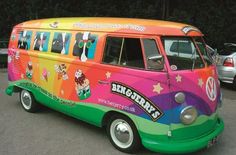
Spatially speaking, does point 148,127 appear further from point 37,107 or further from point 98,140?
point 37,107

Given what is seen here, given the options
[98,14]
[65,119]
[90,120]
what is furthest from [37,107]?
[98,14]

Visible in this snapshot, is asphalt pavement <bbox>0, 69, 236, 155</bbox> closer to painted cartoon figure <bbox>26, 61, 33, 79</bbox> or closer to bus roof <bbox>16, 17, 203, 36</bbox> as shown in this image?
painted cartoon figure <bbox>26, 61, 33, 79</bbox>

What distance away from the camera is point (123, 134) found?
18.4 ft

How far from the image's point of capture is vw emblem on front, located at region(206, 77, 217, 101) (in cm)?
535

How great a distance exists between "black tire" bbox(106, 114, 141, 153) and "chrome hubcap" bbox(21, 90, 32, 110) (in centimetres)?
265

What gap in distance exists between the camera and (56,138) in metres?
6.26

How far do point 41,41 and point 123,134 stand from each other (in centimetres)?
279

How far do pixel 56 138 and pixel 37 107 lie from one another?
5.74 feet

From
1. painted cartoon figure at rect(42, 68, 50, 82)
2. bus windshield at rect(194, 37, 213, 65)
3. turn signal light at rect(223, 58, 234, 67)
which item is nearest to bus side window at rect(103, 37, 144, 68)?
bus windshield at rect(194, 37, 213, 65)

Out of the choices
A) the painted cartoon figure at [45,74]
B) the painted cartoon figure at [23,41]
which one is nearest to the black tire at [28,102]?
the painted cartoon figure at [45,74]

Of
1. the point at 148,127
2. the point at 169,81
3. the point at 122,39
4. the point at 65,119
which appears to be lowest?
the point at 65,119

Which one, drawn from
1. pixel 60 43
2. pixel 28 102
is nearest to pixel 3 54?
pixel 28 102

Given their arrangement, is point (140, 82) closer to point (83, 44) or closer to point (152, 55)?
point (152, 55)

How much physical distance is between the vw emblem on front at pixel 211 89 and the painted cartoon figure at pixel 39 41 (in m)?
3.39
